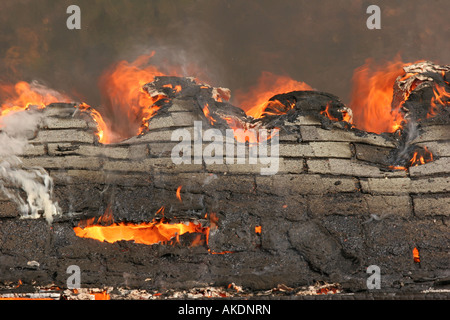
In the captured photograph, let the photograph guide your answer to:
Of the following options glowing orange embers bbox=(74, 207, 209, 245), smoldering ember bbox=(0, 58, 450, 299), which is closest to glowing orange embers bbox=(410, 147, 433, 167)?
smoldering ember bbox=(0, 58, 450, 299)

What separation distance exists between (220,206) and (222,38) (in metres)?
2.21

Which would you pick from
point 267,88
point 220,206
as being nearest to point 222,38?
point 267,88

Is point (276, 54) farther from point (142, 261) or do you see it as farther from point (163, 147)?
point (142, 261)

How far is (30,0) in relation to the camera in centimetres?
479

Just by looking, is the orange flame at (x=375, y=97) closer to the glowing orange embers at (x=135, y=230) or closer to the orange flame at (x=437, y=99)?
the orange flame at (x=437, y=99)

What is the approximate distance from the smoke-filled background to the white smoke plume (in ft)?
3.66

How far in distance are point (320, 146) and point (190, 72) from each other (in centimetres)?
170

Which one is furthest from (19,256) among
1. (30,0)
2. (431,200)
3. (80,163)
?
(431,200)

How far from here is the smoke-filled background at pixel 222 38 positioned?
4852mm

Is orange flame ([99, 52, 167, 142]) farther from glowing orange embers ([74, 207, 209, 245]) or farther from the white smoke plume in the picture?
glowing orange embers ([74, 207, 209, 245])

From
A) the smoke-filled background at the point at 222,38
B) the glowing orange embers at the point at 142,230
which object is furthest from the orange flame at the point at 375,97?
the glowing orange embers at the point at 142,230

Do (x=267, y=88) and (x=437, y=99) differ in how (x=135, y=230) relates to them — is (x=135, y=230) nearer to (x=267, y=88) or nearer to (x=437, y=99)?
(x=267, y=88)

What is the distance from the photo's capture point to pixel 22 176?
362 centimetres

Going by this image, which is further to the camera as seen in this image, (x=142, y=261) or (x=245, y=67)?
(x=245, y=67)
